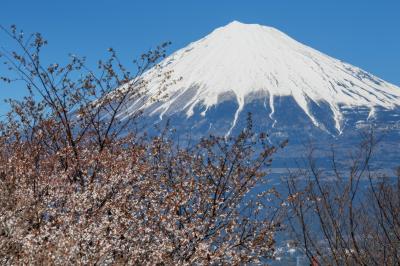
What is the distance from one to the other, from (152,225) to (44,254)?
325 centimetres

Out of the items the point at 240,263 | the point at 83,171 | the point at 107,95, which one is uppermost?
the point at 107,95

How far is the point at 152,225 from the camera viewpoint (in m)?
10.8

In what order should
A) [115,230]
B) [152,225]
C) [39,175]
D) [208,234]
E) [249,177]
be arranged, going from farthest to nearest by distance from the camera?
1. [249,177]
2. [39,175]
3. [208,234]
4. [152,225]
5. [115,230]

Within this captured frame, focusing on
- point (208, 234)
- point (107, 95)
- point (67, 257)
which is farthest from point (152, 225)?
point (107, 95)

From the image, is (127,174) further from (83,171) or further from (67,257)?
(67,257)

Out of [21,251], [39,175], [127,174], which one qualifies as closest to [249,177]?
[127,174]

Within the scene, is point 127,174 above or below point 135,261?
above

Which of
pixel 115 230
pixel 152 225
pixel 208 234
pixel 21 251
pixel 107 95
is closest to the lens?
pixel 21 251

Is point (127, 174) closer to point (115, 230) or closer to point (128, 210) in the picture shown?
point (128, 210)

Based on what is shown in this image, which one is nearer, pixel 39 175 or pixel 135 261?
pixel 135 261

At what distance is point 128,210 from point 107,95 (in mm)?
4218

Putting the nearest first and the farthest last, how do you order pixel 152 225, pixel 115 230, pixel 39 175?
1. pixel 115 230
2. pixel 152 225
3. pixel 39 175

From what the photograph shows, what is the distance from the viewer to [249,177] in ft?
44.0

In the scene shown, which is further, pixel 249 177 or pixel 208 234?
pixel 249 177
